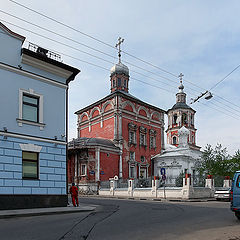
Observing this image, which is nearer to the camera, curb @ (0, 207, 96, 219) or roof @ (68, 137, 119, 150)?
curb @ (0, 207, 96, 219)

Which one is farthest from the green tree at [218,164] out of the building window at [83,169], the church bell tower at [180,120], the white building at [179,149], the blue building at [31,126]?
the church bell tower at [180,120]

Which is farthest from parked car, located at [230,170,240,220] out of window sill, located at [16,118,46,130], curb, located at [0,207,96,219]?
window sill, located at [16,118,46,130]

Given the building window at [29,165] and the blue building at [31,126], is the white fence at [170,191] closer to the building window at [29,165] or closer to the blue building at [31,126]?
the blue building at [31,126]

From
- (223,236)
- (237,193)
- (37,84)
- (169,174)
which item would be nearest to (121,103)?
(169,174)

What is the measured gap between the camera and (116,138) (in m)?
40.8

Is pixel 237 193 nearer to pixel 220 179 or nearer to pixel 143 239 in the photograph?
pixel 143 239

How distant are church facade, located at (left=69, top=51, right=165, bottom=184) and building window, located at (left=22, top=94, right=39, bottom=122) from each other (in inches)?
860

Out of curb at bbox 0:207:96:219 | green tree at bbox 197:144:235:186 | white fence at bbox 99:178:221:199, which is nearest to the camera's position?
curb at bbox 0:207:96:219

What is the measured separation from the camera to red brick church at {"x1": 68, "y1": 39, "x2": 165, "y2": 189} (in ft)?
124

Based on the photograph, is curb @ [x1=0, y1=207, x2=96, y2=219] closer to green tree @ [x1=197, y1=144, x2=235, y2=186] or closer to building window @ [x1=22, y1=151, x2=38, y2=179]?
building window @ [x1=22, y1=151, x2=38, y2=179]

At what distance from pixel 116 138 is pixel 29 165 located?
25.9m

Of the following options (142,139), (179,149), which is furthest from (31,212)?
(179,149)

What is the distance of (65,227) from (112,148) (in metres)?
30.5

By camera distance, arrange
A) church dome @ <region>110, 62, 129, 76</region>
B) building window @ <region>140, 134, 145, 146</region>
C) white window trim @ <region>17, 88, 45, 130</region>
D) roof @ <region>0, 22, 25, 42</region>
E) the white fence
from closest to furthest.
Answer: roof @ <region>0, 22, 25, 42</region>
white window trim @ <region>17, 88, 45, 130</region>
the white fence
building window @ <region>140, 134, 145, 146</region>
church dome @ <region>110, 62, 129, 76</region>
